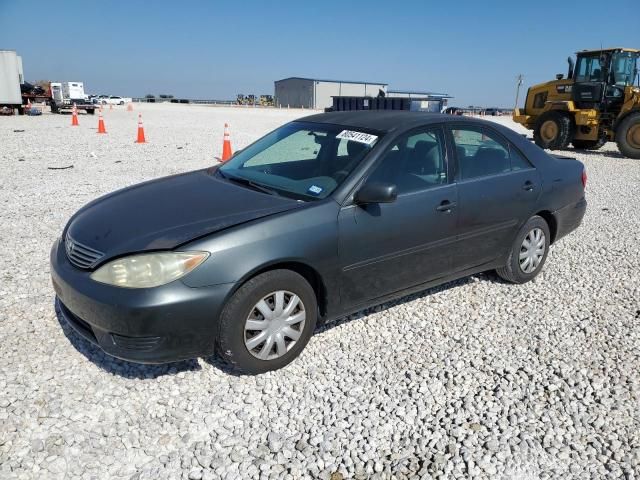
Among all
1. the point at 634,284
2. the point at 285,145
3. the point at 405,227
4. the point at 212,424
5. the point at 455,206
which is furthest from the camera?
the point at 634,284

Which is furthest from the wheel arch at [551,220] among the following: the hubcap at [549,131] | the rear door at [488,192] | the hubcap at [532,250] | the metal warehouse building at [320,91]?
the metal warehouse building at [320,91]

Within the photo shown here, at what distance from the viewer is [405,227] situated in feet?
11.5

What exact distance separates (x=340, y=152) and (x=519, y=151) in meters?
1.77

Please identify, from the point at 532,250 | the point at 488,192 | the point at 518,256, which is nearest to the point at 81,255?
the point at 488,192

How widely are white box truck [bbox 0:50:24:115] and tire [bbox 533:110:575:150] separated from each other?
25145 mm

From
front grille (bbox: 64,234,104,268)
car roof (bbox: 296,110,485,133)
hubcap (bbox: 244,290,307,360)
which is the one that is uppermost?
car roof (bbox: 296,110,485,133)

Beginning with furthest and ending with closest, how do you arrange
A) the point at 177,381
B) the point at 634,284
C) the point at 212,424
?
the point at 634,284 < the point at 177,381 < the point at 212,424

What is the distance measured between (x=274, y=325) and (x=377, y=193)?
3.40 feet

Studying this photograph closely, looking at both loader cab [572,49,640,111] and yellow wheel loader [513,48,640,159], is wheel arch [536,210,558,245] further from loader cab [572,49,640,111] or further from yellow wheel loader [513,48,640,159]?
loader cab [572,49,640,111]

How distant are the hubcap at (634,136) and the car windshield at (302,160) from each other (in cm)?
1348

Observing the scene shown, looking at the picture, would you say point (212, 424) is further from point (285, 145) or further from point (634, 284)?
point (634, 284)

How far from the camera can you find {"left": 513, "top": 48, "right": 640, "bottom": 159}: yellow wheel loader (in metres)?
14.4

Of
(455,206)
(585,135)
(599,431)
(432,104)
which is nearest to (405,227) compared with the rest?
(455,206)

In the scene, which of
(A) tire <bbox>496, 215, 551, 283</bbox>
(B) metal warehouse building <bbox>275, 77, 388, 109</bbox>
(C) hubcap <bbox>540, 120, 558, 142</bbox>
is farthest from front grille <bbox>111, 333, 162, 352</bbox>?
(B) metal warehouse building <bbox>275, 77, 388, 109</bbox>
